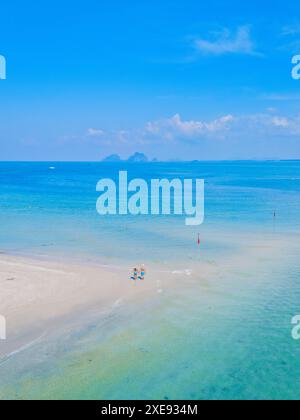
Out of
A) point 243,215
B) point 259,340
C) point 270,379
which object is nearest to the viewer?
point 270,379

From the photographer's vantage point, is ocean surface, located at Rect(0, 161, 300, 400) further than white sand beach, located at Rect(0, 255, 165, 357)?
No

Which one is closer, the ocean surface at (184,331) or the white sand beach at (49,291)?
the ocean surface at (184,331)

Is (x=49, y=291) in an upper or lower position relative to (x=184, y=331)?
upper

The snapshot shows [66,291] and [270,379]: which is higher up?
[66,291]

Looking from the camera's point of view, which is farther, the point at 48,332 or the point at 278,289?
the point at 278,289

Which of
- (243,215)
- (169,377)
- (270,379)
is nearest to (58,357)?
(169,377)

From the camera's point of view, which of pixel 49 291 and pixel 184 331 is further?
pixel 49 291
